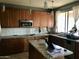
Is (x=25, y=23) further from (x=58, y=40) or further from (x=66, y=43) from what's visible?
(x=66, y=43)

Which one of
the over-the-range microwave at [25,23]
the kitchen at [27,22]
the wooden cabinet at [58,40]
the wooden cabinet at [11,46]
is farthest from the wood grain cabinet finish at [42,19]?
the wooden cabinet at [11,46]

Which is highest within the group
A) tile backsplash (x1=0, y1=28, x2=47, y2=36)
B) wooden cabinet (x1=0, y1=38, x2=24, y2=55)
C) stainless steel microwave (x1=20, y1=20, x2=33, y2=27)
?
stainless steel microwave (x1=20, y1=20, x2=33, y2=27)

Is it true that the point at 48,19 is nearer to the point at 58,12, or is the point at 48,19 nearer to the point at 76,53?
the point at 58,12

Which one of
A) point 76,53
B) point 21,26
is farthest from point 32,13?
point 76,53

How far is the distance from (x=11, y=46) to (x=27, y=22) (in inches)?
65.5

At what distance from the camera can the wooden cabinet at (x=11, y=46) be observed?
523cm

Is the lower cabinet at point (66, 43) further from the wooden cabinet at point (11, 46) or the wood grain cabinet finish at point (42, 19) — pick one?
the wooden cabinet at point (11, 46)

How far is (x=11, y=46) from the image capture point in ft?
17.8

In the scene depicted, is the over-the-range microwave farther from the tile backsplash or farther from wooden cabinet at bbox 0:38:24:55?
wooden cabinet at bbox 0:38:24:55

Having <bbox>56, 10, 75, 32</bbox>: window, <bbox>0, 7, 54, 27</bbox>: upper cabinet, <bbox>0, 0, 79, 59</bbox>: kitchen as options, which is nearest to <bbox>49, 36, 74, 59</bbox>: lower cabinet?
<bbox>0, 0, 79, 59</bbox>: kitchen

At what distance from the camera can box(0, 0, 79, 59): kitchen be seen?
535 cm

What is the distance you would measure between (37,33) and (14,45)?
6.14 ft

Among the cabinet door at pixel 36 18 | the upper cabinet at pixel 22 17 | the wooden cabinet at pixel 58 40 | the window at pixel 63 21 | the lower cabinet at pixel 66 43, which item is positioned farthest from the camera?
the cabinet door at pixel 36 18

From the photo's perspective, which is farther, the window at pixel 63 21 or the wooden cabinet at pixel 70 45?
the window at pixel 63 21
